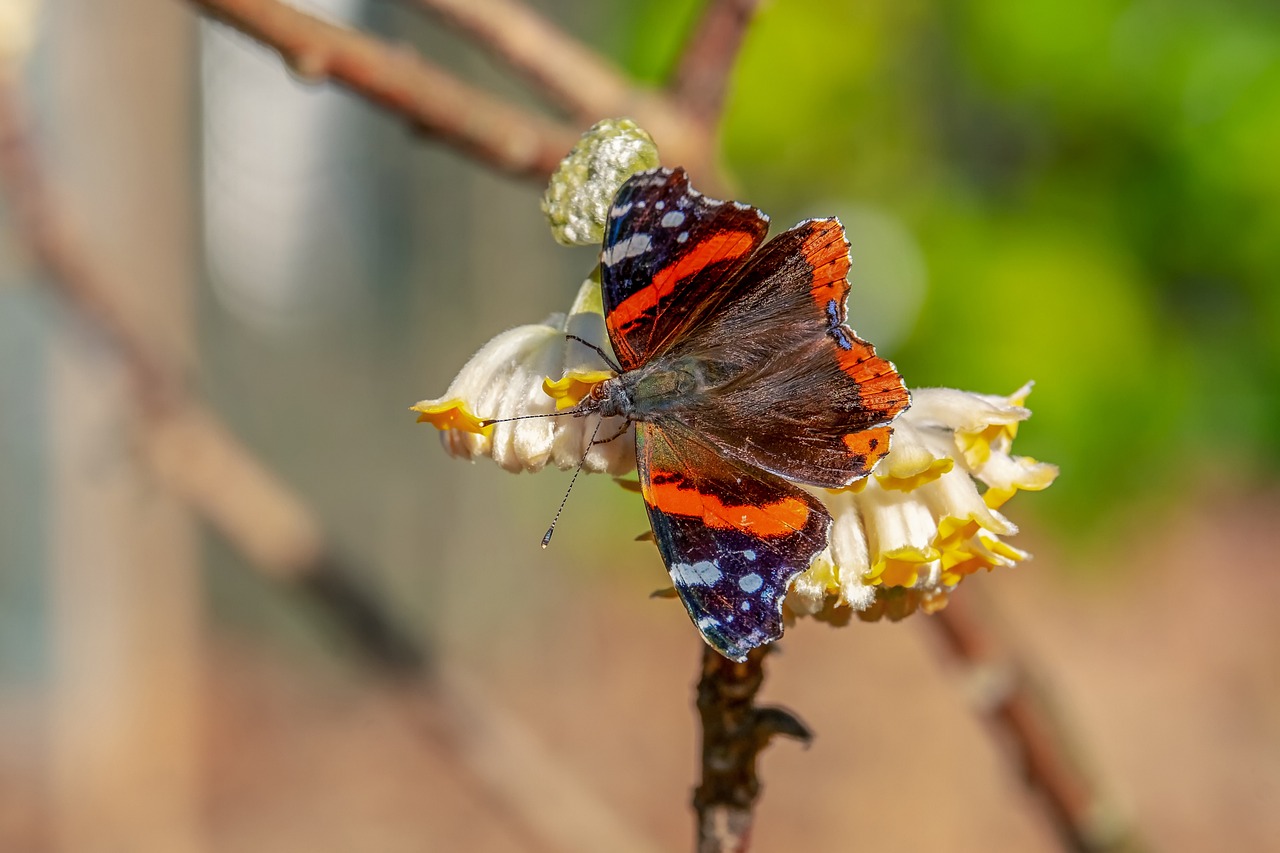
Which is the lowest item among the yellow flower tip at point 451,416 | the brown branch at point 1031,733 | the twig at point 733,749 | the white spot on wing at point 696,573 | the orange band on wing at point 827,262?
the twig at point 733,749

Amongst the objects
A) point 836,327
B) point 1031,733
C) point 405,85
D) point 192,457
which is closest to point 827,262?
point 836,327

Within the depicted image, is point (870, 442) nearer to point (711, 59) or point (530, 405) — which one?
point (530, 405)

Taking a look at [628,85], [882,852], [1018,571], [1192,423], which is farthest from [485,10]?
[1192,423]

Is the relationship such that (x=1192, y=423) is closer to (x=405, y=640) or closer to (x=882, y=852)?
(x=882, y=852)

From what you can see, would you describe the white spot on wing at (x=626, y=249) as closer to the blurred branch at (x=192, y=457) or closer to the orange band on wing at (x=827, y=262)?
the orange band on wing at (x=827, y=262)

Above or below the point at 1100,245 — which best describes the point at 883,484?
below

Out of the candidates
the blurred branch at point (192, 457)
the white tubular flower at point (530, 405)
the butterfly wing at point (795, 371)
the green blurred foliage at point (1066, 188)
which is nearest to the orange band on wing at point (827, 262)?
the butterfly wing at point (795, 371)

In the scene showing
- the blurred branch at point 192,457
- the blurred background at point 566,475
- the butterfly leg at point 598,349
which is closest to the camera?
the butterfly leg at point 598,349

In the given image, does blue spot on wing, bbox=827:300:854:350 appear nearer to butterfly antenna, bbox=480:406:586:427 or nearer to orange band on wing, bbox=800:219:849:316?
orange band on wing, bbox=800:219:849:316
